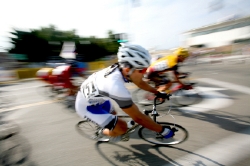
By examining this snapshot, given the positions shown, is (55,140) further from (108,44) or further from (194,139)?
(108,44)

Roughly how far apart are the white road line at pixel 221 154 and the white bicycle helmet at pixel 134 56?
5.08 ft

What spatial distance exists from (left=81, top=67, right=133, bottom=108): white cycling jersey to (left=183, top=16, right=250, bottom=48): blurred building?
56.1m

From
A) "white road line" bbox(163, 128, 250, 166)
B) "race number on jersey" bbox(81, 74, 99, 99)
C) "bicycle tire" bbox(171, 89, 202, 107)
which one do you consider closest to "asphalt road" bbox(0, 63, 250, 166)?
"white road line" bbox(163, 128, 250, 166)

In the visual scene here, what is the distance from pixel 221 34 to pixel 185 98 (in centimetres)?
6418

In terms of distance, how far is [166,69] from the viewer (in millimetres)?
4879

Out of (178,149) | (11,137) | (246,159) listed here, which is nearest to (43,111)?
(11,137)

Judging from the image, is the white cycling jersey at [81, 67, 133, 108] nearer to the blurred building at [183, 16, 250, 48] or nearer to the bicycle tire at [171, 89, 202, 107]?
the bicycle tire at [171, 89, 202, 107]

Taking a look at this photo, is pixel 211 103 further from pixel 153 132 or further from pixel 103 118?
pixel 103 118

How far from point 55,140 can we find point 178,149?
2.38 meters

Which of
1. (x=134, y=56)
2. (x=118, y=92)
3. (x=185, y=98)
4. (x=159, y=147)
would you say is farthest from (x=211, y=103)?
(x=118, y=92)

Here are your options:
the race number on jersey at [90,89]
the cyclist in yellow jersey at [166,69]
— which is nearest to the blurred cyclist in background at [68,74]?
the cyclist in yellow jersey at [166,69]

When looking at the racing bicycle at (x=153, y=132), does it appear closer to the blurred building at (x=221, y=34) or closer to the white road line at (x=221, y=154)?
the white road line at (x=221, y=154)

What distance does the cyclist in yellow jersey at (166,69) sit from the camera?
480 cm

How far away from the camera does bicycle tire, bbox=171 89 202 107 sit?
5.13 meters
